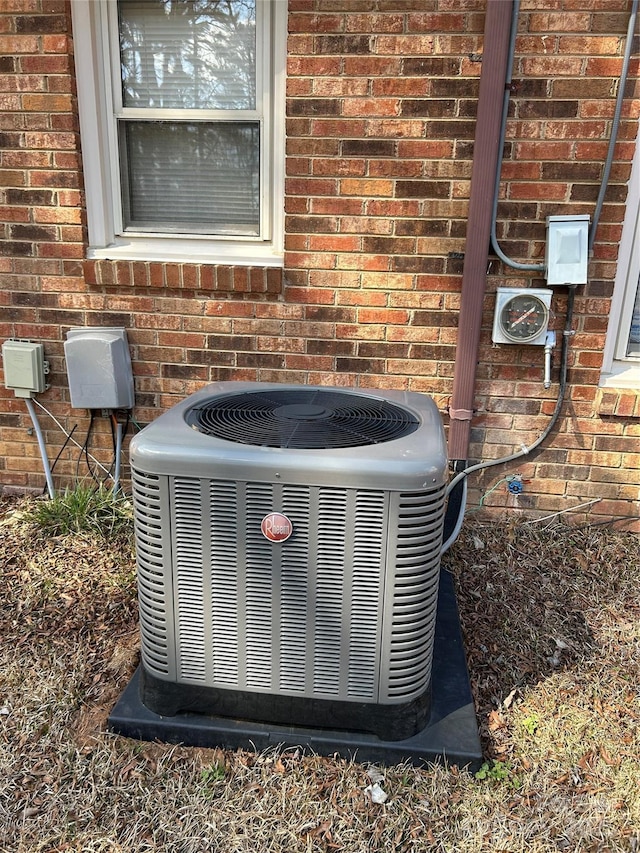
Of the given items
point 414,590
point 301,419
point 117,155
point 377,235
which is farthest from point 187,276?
point 414,590

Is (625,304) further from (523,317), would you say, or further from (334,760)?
(334,760)

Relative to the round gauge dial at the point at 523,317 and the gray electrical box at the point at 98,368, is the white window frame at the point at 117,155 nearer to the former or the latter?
the gray electrical box at the point at 98,368

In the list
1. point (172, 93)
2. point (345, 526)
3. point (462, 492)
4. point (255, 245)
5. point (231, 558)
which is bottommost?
point (462, 492)

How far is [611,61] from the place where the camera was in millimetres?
2609

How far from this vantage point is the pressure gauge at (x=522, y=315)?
2840mm

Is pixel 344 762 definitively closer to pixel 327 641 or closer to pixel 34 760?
pixel 327 641

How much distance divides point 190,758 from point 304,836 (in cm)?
42

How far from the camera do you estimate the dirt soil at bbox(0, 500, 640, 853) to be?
5.52ft

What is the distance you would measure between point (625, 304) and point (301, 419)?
190 cm

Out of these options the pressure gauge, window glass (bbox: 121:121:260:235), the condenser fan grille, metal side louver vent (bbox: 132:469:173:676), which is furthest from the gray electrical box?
the pressure gauge

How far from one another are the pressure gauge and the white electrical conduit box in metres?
0.12

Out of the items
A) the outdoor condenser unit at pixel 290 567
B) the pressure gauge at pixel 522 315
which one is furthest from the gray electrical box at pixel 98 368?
the pressure gauge at pixel 522 315

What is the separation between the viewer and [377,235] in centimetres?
289

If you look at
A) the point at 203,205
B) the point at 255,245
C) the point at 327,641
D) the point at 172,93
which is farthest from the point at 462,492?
the point at 172,93
